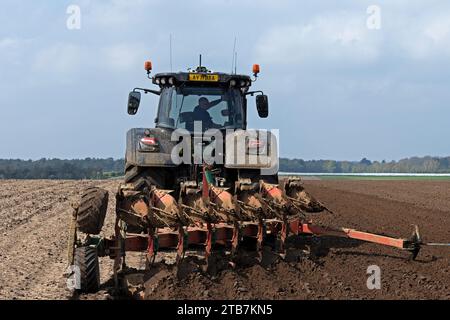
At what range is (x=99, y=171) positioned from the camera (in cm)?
3762

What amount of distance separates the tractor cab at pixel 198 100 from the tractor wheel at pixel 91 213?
2.79 meters

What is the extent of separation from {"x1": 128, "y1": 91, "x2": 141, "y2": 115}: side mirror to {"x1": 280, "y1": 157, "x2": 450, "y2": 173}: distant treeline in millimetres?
52612

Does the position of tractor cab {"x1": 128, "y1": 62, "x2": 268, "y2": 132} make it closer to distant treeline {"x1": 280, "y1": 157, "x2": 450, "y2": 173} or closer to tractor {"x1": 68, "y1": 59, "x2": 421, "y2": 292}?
tractor {"x1": 68, "y1": 59, "x2": 421, "y2": 292}

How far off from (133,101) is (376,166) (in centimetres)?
6110

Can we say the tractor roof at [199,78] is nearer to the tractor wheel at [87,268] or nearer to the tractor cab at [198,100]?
the tractor cab at [198,100]

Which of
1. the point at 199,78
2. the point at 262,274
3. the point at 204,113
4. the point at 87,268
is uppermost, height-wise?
the point at 199,78

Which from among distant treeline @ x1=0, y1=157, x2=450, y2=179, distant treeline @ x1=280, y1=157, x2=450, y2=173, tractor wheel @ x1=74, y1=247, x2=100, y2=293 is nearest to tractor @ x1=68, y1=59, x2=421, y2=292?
tractor wheel @ x1=74, y1=247, x2=100, y2=293

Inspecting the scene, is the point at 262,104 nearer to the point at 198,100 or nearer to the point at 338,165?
the point at 198,100

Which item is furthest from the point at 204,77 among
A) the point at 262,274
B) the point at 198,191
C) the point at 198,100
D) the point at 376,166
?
the point at 376,166

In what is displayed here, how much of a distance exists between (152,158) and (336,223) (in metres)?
5.90

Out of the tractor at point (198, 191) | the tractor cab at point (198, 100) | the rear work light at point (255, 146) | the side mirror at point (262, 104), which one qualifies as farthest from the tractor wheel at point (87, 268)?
the side mirror at point (262, 104)

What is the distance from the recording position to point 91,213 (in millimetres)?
6117

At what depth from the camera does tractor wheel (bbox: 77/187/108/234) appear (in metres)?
6.10
